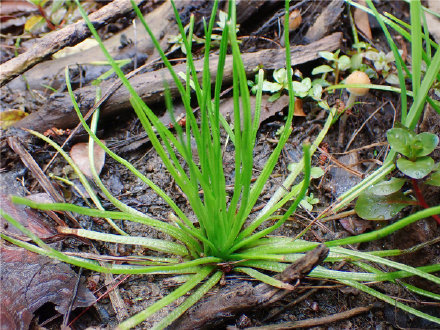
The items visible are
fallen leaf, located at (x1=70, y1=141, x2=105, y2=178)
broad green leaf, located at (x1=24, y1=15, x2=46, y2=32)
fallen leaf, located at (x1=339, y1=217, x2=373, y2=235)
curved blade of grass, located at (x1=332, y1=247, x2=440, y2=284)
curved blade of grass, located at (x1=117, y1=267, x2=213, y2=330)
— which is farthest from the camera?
broad green leaf, located at (x1=24, y1=15, x2=46, y2=32)

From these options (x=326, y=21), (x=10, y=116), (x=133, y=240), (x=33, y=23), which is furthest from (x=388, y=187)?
(x=33, y=23)

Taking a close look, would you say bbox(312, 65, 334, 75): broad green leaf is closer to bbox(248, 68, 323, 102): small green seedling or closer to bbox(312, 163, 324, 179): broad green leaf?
bbox(248, 68, 323, 102): small green seedling

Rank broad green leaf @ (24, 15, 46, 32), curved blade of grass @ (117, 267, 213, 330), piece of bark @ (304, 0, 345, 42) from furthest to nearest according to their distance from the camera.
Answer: broad green leaf @ (24, 15, 46, 32)
piece of bark @ (304, 0, 345, 42)
curved blade of grass @ (117, 267, 213, 330)

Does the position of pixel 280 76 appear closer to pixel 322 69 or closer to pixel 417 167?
pixel 322 69

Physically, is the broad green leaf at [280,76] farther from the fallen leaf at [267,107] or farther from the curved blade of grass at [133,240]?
the curved blade of grass at [133,240]

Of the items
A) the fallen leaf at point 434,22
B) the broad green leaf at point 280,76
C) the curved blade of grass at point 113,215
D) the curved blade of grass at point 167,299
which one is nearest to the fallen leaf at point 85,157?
the curved blade of grass at point 113,215

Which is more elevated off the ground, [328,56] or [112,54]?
[112,54]

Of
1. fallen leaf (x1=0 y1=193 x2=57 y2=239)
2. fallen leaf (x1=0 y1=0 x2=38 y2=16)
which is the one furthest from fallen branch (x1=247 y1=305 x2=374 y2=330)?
fallen leaf (x1=0 y1=0 x2=38 y2=16)
